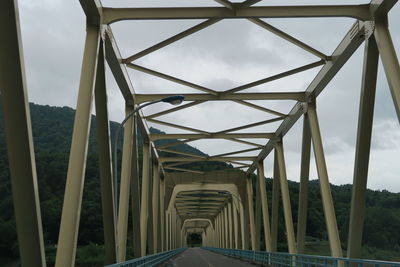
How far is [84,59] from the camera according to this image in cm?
1385

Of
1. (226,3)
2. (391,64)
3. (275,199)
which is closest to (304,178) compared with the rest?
(275,199)

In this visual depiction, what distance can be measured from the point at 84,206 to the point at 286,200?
2159 centimetres

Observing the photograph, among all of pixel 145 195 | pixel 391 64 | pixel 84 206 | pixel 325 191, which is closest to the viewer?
pixel 391 64

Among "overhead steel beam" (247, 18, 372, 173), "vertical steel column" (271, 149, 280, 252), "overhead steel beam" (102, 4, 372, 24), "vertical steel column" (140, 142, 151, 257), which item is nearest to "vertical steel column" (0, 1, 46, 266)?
"overhead steel beam" (102, 4, 372, 24)

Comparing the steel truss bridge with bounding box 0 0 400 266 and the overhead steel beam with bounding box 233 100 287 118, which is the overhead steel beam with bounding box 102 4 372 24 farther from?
the overhead steel beam with bounding box 233 100 287 118

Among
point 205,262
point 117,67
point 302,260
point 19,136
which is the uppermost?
point 117,67

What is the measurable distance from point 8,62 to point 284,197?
2389 centimetres

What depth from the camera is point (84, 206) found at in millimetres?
45625

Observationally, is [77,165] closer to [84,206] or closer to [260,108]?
[260,108]

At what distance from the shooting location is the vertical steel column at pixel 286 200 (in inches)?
1137

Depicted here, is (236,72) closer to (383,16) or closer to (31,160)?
(383,16)

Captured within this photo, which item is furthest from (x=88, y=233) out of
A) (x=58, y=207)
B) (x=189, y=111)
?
(x=189, y=111)

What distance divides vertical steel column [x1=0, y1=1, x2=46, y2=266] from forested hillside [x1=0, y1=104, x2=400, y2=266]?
23.7 meters

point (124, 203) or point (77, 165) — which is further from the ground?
point (124, 203)
